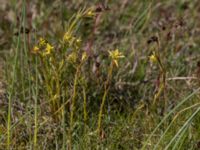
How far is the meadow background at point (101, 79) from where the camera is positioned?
2055 millimetres

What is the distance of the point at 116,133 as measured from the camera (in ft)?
7.08

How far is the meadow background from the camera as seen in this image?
6.74ft

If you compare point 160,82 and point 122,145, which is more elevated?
point 160,82

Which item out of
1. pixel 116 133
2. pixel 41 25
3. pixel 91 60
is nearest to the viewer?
pixel 116 133

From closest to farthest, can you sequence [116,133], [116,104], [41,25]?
[116,133], [116,104], [41,25]

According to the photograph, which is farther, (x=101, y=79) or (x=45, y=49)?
(x=101, y=79)

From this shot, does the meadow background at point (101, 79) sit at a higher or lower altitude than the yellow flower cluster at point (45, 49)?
lower

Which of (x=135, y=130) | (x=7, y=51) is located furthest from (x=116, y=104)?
(x=7, y=51)

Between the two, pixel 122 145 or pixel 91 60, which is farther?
pixel 91 60

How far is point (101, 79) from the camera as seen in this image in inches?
98.3

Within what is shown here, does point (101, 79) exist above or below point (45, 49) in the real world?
below

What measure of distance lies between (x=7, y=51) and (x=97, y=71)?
0.76 metres

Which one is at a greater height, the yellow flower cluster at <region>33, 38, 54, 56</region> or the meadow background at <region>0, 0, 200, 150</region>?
the yellow flower cluster at <region>33, 38, 54, 56</region>

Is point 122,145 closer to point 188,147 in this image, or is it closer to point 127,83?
point 188,147
